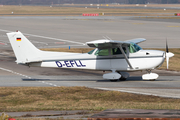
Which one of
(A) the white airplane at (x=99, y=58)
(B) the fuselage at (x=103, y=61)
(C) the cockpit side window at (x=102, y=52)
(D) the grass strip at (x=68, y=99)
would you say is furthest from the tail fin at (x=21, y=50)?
(C) the cockpit side window at (x=102, y=52)

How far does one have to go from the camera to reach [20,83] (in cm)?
1911

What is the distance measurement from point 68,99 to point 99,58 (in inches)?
212

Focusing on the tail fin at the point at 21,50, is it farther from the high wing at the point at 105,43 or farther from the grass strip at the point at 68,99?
the high wing at the point at 105,43

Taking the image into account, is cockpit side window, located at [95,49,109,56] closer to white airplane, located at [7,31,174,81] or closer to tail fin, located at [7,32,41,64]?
white airplane, located at [7,31,174,81]

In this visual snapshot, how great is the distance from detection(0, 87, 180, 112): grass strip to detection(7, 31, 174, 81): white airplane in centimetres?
243

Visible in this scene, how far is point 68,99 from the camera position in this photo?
14.7 metres

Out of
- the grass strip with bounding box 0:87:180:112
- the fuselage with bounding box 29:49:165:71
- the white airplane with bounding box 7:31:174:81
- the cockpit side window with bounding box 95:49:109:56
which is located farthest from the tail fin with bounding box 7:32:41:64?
the cockpit side window with bounding box 95:49:109:56

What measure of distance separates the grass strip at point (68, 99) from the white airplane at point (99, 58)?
243 centimetres

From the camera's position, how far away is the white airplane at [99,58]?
19.2 metres

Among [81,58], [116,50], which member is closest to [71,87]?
[81,58]

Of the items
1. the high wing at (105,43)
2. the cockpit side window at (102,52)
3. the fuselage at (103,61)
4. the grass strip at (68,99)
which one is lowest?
the grass strip at (68,99)

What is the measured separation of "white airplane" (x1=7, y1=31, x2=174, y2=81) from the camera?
63.0 ft

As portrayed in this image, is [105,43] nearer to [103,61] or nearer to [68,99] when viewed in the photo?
[103,61]

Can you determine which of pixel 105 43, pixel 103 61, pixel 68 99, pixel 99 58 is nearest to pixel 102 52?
pixel 99 58
